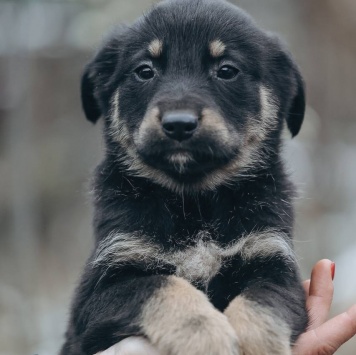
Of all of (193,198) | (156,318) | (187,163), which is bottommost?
(156,318)

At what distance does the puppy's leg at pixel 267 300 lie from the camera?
10.1 ft

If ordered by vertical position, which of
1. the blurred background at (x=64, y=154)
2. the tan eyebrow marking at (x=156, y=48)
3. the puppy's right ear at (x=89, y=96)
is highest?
the tan eyebrow marking at (x=156, y=48)

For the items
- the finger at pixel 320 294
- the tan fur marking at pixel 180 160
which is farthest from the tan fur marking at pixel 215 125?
the finger at pixel 320 294

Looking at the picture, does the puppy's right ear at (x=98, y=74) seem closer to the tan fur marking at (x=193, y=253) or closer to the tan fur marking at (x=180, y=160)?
the tan fur marking at (x=180, y=160)

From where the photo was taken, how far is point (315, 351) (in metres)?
3.33

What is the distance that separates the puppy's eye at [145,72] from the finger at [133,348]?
4.19ft

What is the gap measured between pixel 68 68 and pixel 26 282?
9.82ft

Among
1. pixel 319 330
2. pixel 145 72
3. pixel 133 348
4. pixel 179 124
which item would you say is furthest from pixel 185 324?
pixel 145 72

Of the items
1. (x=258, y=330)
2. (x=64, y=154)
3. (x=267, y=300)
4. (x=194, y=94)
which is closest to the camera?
(x=258, y=330)

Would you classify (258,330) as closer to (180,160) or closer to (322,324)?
(322,324)

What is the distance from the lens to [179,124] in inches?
128

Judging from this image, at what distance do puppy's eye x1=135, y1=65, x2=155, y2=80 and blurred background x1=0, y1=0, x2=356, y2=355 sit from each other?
5.11 m

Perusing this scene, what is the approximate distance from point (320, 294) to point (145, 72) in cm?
142

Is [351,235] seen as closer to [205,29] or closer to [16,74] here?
[16,74]
